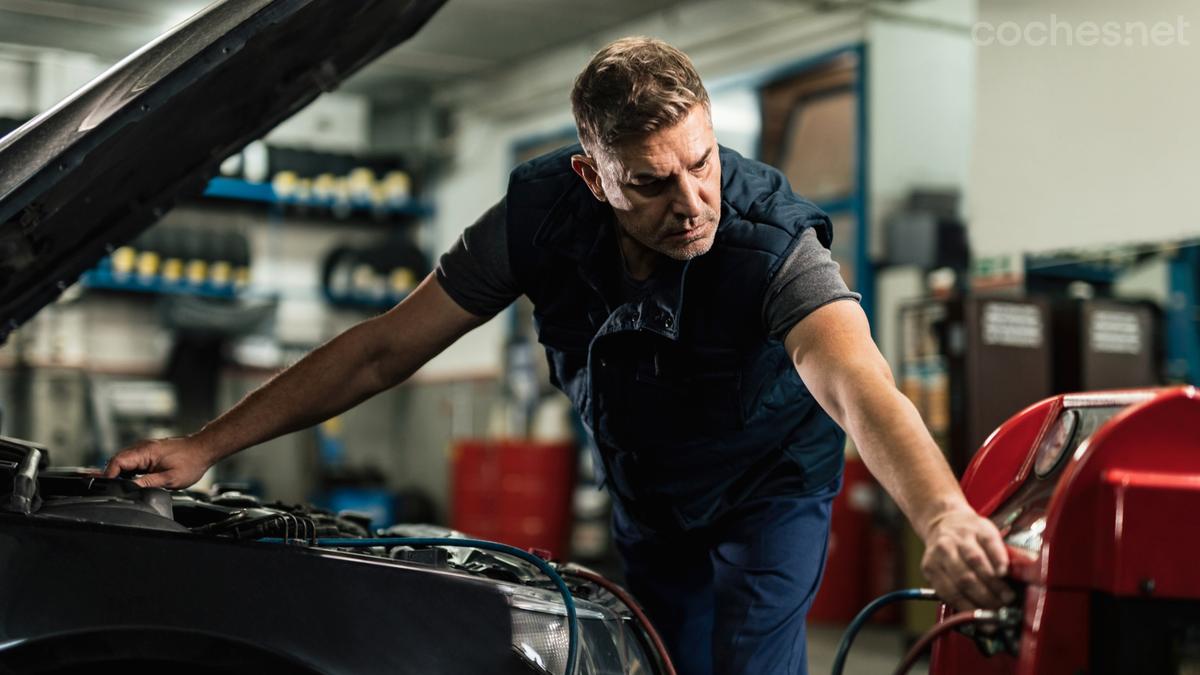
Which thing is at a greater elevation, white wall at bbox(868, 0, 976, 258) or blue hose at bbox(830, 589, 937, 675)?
white wall at bbox(868, 0, 976, 258)

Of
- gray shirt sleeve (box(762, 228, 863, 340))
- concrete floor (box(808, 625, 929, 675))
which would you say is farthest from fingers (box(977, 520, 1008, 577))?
concrete floor (box(808, 625, 929, 675))

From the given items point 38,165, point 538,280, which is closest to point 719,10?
point 538,280

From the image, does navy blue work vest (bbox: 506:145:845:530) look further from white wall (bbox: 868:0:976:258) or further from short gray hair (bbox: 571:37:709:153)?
white wall (bbox: 868:0:976:258)

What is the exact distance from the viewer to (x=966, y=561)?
130cm

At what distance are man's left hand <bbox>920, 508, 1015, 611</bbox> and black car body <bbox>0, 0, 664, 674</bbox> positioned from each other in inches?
18.9

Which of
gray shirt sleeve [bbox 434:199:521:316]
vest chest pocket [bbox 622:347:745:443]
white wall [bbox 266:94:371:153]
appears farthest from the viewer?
white wall [bbox 266:94:371:153]

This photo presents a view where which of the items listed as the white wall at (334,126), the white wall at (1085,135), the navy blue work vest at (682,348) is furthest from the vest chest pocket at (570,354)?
the white wall at (334,126)

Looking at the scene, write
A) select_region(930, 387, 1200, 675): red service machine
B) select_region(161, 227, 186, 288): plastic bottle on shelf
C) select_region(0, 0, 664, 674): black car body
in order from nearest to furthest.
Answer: select_region(930, 387, 1200, 675): red service machine, select_region(0, 0, 664, 674): black car body, select_region(161, 227, 186, 288): plastic bottle on shelf

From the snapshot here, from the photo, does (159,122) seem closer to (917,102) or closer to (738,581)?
(738,581)

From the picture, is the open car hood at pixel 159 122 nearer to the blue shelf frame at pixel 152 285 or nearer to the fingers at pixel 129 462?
the fingers at pixel 129 462

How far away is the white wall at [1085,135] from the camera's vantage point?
5.32m

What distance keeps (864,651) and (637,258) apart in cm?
452
